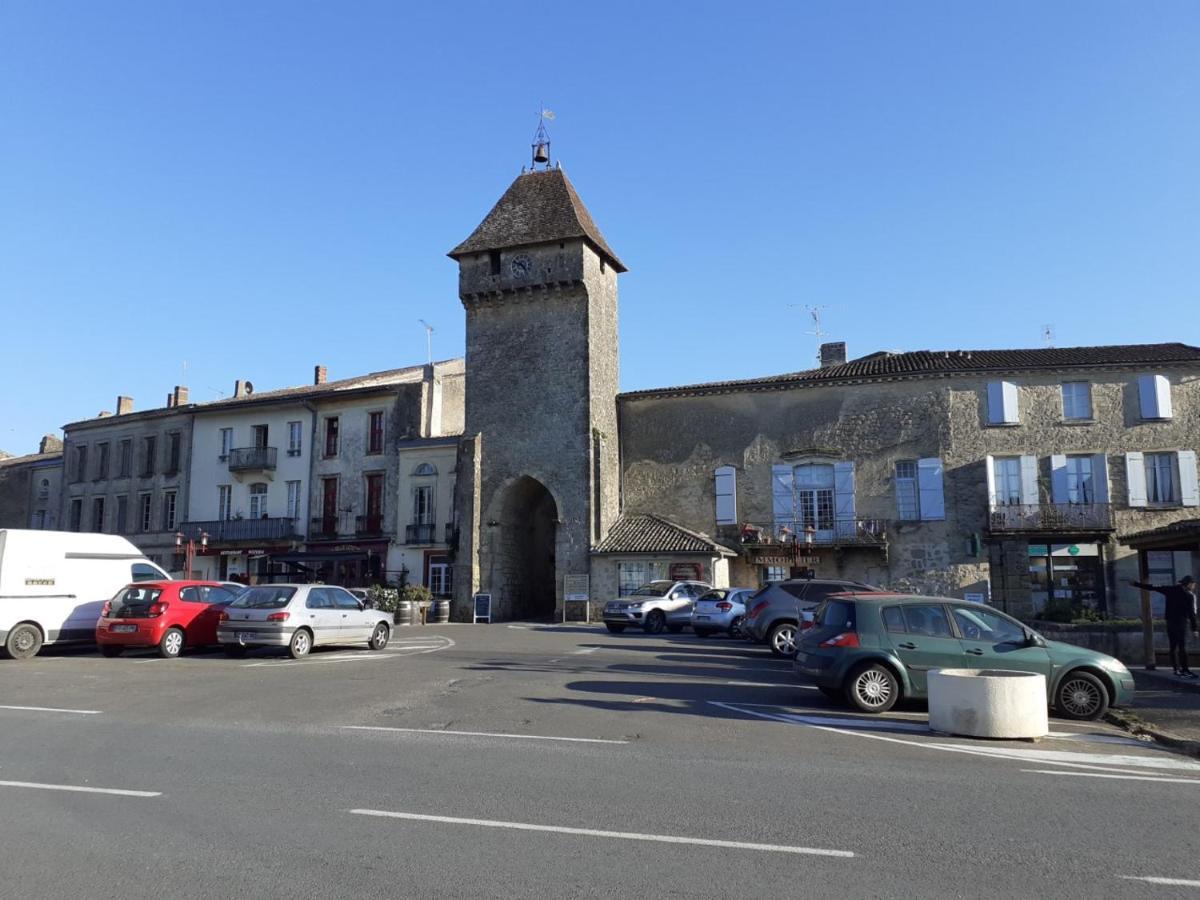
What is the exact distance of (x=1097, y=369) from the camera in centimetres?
3036

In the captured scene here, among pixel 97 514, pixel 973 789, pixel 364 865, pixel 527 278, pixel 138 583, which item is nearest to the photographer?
pixel 364 865

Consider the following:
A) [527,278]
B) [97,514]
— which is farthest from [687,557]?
[97,514]

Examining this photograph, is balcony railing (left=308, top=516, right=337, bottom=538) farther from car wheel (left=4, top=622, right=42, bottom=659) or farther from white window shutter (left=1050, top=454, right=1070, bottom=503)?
white window shutter (left=1050, top=454, right=1070, bottom=503)

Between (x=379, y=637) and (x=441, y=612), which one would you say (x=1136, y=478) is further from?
(x=379, y=637)

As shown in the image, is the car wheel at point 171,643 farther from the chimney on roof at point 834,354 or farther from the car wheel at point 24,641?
the chimney on roof at point 834,354

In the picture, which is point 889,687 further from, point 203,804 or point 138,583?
point 138,583

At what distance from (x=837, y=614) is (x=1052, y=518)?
72.2 feet

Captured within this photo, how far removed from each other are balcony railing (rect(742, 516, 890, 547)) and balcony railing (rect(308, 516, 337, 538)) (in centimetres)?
1745

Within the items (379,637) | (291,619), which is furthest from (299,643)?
(379,637)

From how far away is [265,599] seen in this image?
624 inches

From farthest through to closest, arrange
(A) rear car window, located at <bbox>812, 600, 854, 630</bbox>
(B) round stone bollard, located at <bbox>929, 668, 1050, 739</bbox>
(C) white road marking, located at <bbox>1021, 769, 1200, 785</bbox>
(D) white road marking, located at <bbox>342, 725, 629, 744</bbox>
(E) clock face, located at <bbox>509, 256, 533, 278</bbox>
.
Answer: (E) clock face, located at <bbox>509, 256, 533, 278</bbox>
(A) rear car window, located at <bbox>812, 600, 854, 630</bbox>
(B) round stone bollard, located at <bbox>929, 668, 1050, 739</bbox>
(D) white road marking, located at <bbox>342, 725, 629, 744</bbox>
(C) white road marking, located at <bbox>1021, 769, 1200, 785</bbox>

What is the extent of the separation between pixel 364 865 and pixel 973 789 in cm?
445

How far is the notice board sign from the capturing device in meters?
32.8

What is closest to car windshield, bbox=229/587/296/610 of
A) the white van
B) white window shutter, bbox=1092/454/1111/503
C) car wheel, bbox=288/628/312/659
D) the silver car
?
the silver car
